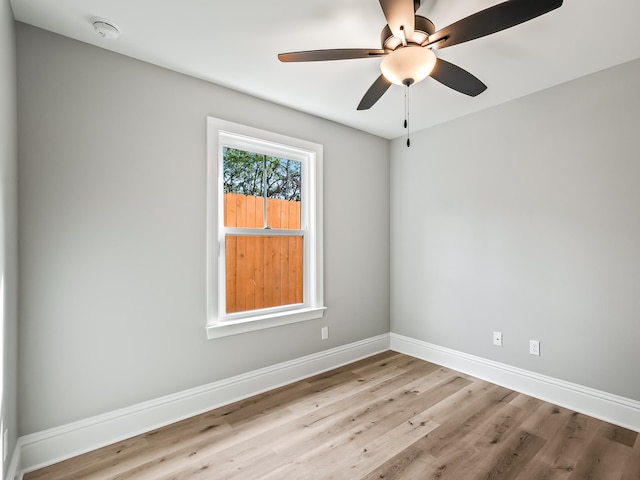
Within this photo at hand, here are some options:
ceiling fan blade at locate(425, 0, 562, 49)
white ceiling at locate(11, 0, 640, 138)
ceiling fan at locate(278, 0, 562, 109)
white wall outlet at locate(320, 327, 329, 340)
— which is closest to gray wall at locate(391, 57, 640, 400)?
white ceiling at locate(11, 0, 640, 138)

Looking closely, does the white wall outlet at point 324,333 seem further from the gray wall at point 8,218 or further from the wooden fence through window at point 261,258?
the gray wall at point 8,218

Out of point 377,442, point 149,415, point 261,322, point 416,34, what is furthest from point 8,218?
point 377,442

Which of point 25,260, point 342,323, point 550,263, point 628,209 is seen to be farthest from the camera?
point 342,323

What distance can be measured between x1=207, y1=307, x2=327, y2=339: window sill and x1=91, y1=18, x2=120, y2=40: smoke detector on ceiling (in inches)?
78.0

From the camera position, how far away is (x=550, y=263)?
8.77 feet

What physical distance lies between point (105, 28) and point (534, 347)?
3.76 metres

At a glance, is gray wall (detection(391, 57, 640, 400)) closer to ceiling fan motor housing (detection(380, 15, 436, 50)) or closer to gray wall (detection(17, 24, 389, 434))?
ceiling fan motor housing (detection(380, 15, 436, 50))

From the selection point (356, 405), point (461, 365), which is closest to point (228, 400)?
point (356, 405)

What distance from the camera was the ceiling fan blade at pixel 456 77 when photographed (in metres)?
1.85

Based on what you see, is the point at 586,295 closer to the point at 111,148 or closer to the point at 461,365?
the point at 461,365

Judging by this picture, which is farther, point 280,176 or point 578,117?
point 280,176

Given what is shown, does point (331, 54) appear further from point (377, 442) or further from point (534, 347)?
point (534, 347)

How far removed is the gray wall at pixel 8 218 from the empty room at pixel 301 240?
3 cm

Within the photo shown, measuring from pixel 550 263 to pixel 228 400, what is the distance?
2.79m
